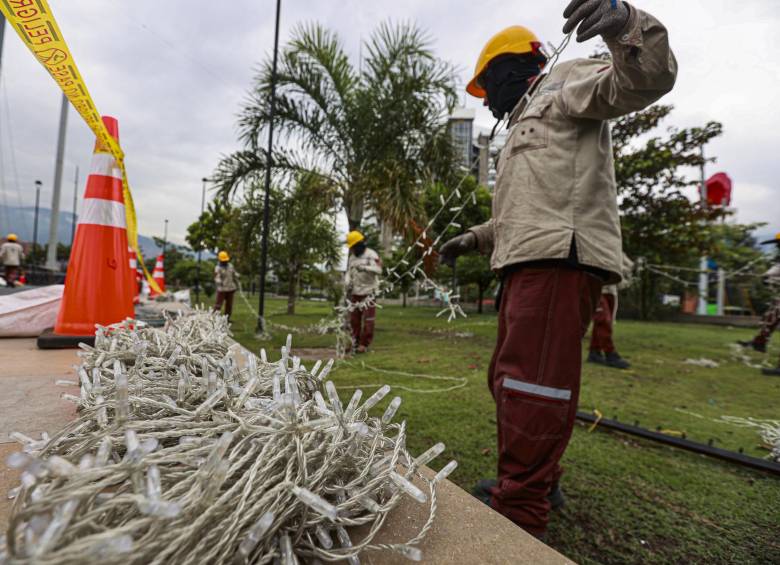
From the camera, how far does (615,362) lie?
467 cm

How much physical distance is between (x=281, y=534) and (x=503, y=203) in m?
1.26

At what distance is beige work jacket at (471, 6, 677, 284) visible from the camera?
4.01 ft

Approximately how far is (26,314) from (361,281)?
3.85 m

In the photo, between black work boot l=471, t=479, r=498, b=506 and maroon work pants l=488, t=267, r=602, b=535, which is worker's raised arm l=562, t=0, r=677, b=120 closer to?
maroon work pants l=488, t=267, r=602, b=535

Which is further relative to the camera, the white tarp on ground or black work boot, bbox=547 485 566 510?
the white tarp on ground

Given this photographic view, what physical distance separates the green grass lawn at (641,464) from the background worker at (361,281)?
3.83ft

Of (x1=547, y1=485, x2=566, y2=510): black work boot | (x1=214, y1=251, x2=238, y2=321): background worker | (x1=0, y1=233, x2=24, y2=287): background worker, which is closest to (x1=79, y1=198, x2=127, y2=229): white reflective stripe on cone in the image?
(x1=547, y1=485, x2=566, y2=510): black work boot

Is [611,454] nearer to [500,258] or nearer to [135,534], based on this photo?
[500,258]

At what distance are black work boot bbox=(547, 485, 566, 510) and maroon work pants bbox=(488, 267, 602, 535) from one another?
0.33 metres

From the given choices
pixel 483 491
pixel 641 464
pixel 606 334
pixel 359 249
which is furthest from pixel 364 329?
pixel 483 491

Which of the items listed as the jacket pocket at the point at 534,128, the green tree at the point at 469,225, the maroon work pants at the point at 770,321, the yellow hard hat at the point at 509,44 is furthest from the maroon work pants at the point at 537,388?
the green tree at the point at 469,225

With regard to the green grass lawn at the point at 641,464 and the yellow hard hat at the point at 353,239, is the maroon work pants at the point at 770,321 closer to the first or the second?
the green grass lawn at the point at 641,464

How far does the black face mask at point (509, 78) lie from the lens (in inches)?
63.4

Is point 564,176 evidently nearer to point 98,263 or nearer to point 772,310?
point 98,263
